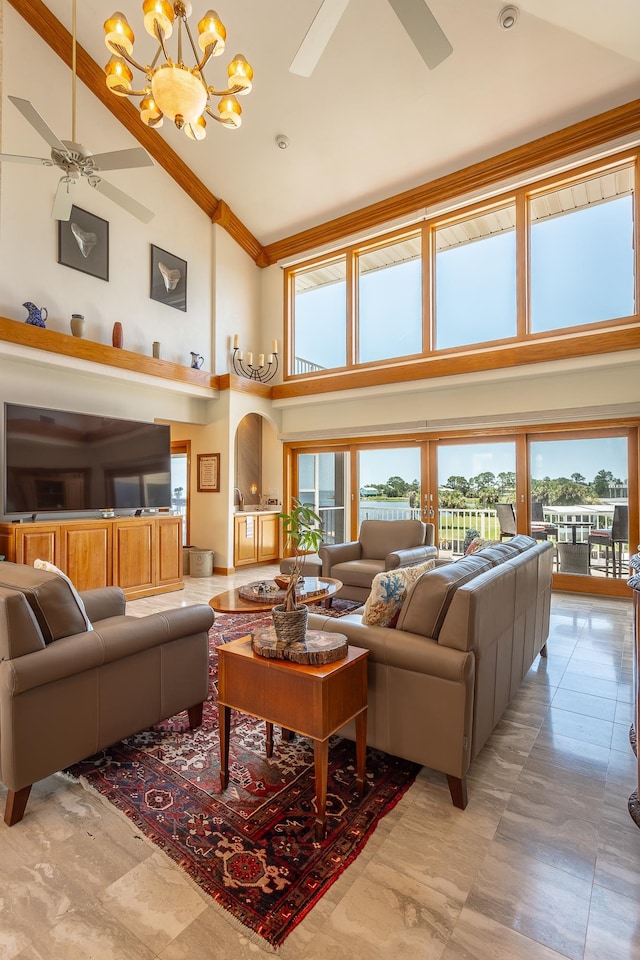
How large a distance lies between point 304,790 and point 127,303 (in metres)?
5.78

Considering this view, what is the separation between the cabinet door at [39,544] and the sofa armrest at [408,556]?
3255 mm

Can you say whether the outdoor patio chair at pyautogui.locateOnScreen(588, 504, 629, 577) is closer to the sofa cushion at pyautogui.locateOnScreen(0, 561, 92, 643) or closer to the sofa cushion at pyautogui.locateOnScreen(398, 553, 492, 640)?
the sofa cushion at pyautogui.locateOnScreen(398, 553, 492, 640)

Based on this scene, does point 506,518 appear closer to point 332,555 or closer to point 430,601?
point 332,555

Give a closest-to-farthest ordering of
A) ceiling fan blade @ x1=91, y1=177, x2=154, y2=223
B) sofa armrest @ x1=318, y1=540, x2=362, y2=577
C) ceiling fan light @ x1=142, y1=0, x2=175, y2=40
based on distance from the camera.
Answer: ceiling fan light @ x1=142, y1=0, x2=175, y2=40 < ceiling fan blade @ x1=91, y1=177, x2=154, y2=223 < sofa armrest @ x1=318, y1=540, x2=362, y2=577

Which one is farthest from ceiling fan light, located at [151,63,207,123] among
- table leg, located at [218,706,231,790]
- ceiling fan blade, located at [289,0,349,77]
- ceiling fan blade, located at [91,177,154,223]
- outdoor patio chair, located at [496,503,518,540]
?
outdoor patio chair, located at [496,503,518,540]

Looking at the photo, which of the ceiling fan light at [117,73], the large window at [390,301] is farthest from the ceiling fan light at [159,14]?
the large window at [390,301]

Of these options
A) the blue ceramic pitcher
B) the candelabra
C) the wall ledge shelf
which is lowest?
the wall ledge shelf

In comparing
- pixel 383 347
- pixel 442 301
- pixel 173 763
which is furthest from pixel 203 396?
pixel 173 763

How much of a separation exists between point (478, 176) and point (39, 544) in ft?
21.5

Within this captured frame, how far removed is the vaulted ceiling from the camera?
4.39 meters

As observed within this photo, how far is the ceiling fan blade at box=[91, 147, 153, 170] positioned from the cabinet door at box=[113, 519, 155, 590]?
335 cm

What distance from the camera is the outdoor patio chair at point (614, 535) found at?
5176 mm

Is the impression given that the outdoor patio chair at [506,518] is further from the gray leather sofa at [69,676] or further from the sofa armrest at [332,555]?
the gray leather sofa at [69,676]

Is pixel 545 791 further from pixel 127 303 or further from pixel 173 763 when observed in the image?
pixel 127 303
